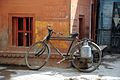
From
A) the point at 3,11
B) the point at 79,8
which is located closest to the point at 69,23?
the point at 79,8

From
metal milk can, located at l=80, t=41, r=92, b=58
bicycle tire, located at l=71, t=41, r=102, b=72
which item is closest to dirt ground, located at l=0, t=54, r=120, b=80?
bicycle tire, located at l=71, t=41, r=102, b=72

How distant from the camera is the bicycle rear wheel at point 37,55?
9.69 meters

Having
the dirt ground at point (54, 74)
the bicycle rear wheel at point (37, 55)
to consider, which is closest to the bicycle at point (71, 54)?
the bicycle rear wheel at point (37, 55)

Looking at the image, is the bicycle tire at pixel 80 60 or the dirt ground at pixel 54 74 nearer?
the dirt ground at pixel 54 74

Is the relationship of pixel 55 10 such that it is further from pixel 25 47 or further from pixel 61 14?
pixel 25 47

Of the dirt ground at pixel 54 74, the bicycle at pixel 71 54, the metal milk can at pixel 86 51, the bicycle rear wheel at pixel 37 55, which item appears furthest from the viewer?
the bicycle rear wheel at pixel 37 55

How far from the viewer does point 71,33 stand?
10086 millimetres

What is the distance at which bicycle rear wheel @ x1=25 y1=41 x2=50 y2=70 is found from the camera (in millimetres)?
9688

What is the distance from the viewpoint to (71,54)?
952 centimetres

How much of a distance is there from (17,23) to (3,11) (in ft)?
1.96

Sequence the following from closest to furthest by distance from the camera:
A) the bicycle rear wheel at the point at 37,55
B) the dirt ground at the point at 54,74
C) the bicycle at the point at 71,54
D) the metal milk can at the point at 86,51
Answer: the dirt ground at the point at 54,74 → the metal milk can at the point at 86,51 → the bicycle at the point at 71,54 → the bicycle rear wheel at the point at 37,55

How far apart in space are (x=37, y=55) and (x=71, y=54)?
41.9 inches

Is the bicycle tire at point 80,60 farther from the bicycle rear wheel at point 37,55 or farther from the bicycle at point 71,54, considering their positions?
the bicycle rear wheel at point 37,55

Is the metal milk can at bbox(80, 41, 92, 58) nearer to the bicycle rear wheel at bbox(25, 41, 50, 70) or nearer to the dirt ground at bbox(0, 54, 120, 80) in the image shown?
the dirt ground at bbox(0, 54, 120, 80)
